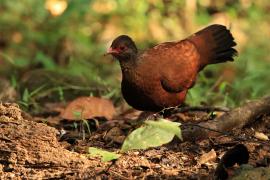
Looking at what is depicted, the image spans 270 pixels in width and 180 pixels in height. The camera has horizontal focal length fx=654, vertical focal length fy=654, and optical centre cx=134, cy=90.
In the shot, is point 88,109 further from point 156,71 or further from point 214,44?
point 214,44

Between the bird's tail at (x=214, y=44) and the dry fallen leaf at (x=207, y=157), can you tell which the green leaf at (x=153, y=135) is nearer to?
the dry fallen leaf at (x=207, y=157)

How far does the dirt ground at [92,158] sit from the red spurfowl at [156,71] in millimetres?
870

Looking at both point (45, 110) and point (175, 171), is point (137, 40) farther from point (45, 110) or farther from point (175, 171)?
point (175, 171)

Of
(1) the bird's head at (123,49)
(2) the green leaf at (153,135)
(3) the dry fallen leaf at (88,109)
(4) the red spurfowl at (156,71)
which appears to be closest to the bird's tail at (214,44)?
(4) the red spurfowl at (156,71)

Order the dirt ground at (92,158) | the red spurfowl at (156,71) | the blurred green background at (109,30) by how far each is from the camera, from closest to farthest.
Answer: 1. the dirt ground at (92,158)
2. the red spurfowl at (156,71)
3. the blurred green background at (109,30)

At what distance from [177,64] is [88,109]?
94cm

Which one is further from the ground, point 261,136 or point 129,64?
point 129,64

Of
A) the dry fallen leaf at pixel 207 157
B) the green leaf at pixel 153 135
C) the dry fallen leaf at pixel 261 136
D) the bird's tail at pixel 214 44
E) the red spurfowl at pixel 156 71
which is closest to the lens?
the green leaf at pixel 153 135

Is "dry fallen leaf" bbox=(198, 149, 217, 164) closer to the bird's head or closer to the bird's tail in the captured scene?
the bird's head

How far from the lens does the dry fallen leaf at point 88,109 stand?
18.6 feet

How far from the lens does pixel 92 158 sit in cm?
402

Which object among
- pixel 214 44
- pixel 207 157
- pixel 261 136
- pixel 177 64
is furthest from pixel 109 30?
pixel 207 157

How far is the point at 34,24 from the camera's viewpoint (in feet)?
35.5

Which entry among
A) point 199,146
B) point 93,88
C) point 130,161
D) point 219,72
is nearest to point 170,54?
point 93,88
